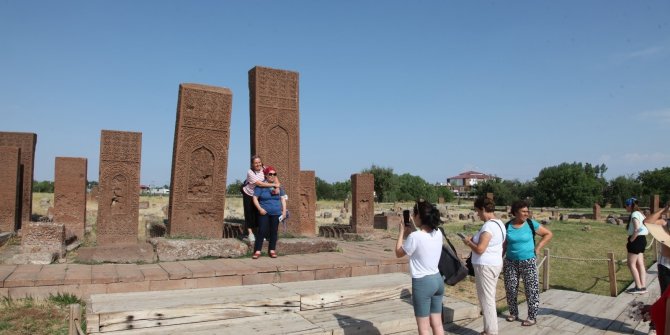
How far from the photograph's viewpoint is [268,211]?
21.5 feet

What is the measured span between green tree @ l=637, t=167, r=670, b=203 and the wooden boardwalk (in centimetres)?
6187

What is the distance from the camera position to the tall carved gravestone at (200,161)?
7.13 meters

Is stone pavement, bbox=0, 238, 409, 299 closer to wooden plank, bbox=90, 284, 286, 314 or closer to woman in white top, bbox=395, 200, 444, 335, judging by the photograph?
wooden plank, bbox=90, 284, 286, 314

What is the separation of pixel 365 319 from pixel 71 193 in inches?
405

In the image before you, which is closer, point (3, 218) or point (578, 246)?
point (3, 218)

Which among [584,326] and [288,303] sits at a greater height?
[288,303]

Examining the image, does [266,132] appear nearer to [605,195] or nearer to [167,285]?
[167,285]

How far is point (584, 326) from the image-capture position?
5.33 meters

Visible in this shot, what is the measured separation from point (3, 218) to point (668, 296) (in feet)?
42.7

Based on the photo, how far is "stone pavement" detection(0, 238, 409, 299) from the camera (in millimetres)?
4902

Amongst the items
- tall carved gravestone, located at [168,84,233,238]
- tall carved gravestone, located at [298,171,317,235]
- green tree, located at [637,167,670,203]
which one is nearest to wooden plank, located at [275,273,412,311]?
tall carved gravestone, located at [168,84,233,238]

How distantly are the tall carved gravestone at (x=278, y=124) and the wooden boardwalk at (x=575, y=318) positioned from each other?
415 cm

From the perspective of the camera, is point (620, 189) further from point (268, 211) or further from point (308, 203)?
point (268, 211)

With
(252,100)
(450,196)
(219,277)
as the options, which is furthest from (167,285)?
(450,196)
